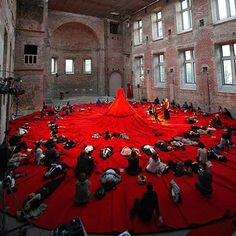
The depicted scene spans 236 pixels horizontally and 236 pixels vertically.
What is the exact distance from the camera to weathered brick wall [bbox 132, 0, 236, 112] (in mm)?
13000

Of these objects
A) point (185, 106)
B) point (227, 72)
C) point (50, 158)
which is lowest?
point (50, 158)

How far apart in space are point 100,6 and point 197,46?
10500 mm

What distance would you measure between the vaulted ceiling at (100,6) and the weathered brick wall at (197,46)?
151cm

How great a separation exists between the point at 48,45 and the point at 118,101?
38.8 ft

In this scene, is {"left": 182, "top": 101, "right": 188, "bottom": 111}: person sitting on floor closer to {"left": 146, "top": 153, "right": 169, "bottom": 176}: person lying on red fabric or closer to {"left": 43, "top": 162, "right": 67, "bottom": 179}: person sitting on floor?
{"left": 146, "top": 153, "right": 169, "bottom": 176}: person lying on red fabric

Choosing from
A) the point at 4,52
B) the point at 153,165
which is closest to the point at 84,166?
the point at 153,165

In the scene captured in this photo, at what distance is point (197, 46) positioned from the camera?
14508 millimetres

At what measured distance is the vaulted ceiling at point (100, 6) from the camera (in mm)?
18297

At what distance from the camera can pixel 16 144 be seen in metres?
8.24

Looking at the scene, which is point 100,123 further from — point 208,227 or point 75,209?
point 208,227

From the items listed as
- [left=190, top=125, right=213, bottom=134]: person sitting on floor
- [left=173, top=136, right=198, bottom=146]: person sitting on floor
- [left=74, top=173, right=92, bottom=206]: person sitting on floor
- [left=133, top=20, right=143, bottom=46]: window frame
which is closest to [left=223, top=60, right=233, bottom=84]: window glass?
[left=190, top=125, right=213, bottom=134]: person sitting on floor

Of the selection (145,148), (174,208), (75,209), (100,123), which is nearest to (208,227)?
(174,208)

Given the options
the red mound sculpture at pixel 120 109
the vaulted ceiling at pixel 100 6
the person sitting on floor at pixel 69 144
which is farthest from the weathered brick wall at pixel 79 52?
the person sitting on floor at pixel 69 144

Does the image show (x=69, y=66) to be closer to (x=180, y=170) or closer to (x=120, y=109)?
(x=120, y=109)
